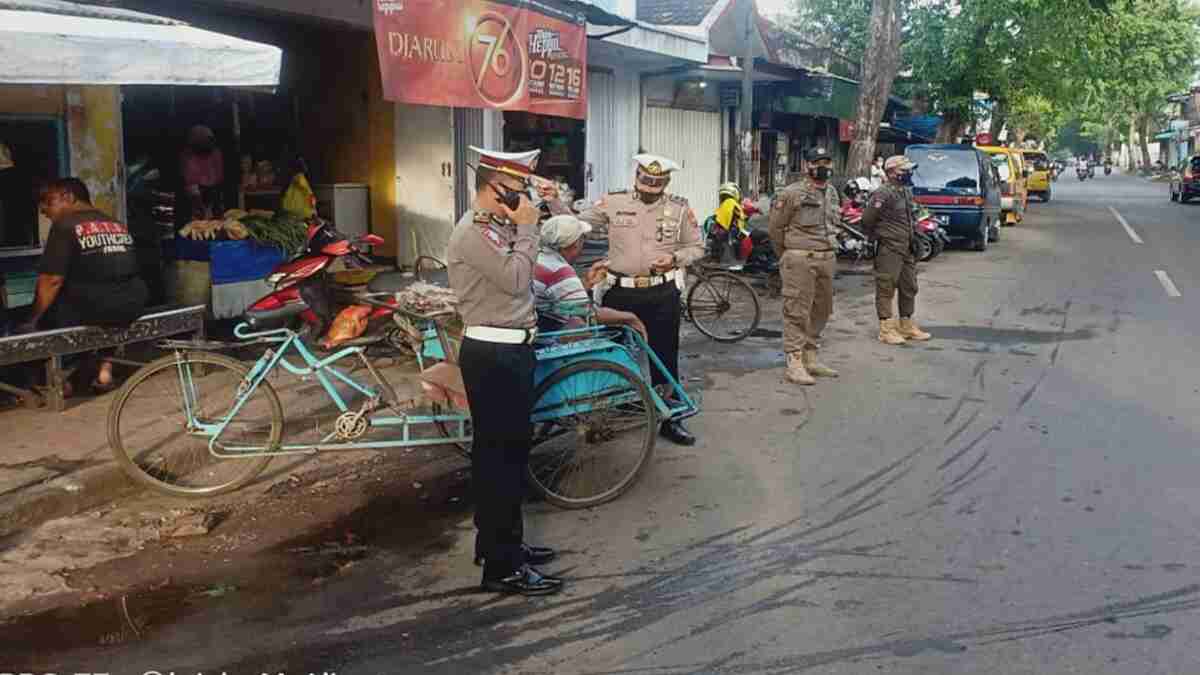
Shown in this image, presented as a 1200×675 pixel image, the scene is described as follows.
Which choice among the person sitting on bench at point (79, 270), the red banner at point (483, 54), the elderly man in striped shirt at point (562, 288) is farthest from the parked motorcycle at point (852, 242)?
the person sitting on bench at point (79, 270)

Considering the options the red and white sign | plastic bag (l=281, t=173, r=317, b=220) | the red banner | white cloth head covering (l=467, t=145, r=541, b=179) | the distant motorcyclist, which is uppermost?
the red and white sign

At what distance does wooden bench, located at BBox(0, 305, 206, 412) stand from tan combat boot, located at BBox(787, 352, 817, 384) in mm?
4488

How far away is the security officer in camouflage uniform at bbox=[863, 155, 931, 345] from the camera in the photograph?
1020cm

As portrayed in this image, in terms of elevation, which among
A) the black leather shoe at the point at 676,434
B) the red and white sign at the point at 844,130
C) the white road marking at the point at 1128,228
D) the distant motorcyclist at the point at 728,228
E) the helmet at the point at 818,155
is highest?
the red and white sign at the point at 844,130

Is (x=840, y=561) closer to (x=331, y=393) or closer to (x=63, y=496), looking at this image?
(x=331, y=393)

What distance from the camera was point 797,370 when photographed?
8.77m

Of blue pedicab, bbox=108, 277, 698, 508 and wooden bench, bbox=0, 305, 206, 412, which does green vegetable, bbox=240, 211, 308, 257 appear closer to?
wooden bench, bbox=0, 305, 206, 412

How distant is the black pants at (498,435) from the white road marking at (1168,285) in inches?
468

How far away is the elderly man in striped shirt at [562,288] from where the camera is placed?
6141 millimetres

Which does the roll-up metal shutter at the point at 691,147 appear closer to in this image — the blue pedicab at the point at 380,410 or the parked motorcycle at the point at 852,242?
the parked motorcycle at the point at 852,242

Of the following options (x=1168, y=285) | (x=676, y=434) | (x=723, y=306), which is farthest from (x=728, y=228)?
(x=1168, y=285)

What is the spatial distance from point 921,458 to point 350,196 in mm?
7959

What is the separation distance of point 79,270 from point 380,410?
99.6 inches

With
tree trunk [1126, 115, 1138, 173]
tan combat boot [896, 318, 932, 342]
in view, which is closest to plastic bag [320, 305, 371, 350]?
tan combat boot [896, 318, 932, 342]
